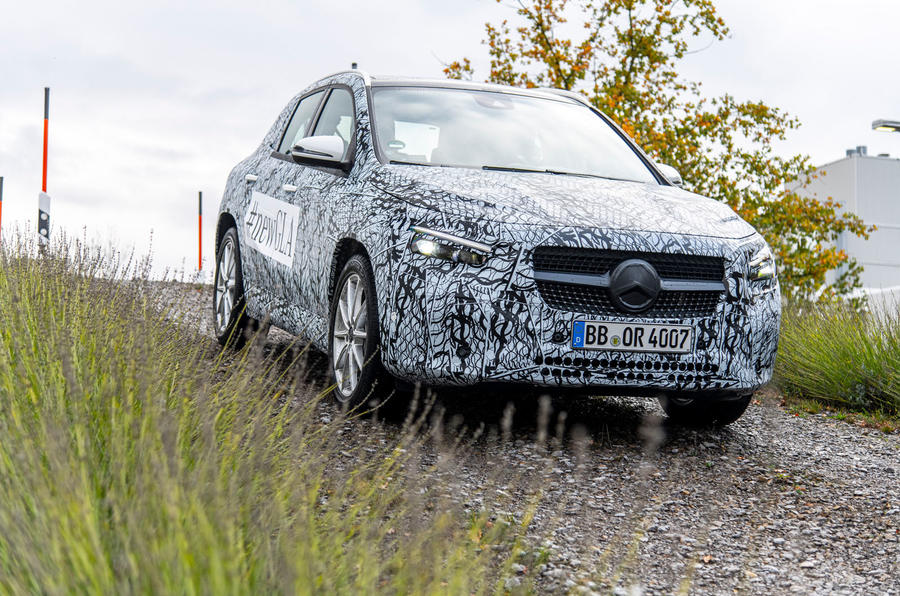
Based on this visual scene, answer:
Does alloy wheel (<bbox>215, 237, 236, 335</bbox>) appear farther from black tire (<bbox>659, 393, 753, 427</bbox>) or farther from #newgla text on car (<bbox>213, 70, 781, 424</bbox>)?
black tire (<bbox>659, 393, 753, 427</bbox>)

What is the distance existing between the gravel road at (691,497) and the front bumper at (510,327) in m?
0.48

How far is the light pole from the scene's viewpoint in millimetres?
19453

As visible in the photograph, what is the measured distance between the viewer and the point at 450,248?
16.6 ft

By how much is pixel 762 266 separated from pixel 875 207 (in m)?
41.4

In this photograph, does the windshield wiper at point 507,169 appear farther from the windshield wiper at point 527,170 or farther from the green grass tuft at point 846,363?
the green grass tuft at point 846,363

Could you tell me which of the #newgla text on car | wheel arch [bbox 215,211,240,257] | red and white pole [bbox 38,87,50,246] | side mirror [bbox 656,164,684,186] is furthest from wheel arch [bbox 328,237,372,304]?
red and white pole [bbox 38,87,50,246]

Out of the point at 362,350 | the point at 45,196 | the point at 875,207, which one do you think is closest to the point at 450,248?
the point at 362,350

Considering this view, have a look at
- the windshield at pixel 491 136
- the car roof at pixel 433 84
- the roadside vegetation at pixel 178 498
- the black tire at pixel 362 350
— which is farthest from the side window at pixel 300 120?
the roadside vegetation at pixel 178 498

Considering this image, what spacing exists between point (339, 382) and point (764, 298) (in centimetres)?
235

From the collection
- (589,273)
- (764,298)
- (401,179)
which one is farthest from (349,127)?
(764,298)

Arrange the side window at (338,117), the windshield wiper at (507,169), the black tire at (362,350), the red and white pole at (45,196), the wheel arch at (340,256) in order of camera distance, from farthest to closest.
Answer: the red and white pole at (45,196) < the side window at (338,117) < the windshield wiper at (507,169) < the wheel arch at (340,256) < the black tire at (362,350)

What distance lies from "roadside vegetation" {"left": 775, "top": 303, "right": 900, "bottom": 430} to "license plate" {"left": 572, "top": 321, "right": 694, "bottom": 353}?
2954 mm

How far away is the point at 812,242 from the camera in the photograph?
2320 centimetres

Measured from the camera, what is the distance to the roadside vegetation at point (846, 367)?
8.02m
